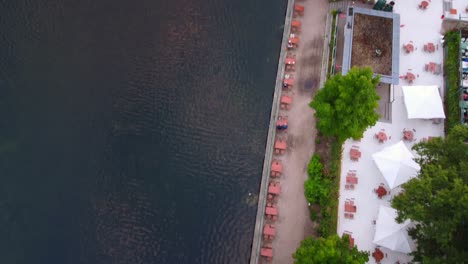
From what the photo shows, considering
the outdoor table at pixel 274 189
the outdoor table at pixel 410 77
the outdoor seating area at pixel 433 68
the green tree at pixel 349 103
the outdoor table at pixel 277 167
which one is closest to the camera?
the green tree at pixel 349 103

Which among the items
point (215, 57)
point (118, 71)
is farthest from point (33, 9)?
point (215, 57)

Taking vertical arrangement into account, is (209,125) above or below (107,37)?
below

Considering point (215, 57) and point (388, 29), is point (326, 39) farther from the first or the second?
point (215, 57)

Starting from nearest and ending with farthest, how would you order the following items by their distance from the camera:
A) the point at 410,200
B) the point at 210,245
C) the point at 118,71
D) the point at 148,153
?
1. the point at 410,200
2. the point at 210,245
3. the point at 148,153
4. the point at 118,71

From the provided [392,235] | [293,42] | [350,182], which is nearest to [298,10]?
[293,42]

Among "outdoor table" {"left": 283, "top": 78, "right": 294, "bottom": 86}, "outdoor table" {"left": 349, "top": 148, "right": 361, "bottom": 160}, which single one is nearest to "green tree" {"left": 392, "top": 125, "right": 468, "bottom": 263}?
"outdoor table" {"left": 349, "top": 148, "right": 361, "bottom": 160}

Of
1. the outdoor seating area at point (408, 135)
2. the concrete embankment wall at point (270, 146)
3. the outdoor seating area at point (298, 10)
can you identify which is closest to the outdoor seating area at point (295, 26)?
the concrete embankment wall at point (270, 146)

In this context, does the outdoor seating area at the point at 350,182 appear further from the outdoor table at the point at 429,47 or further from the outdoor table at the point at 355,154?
the outdoor table at the point at 429,47
